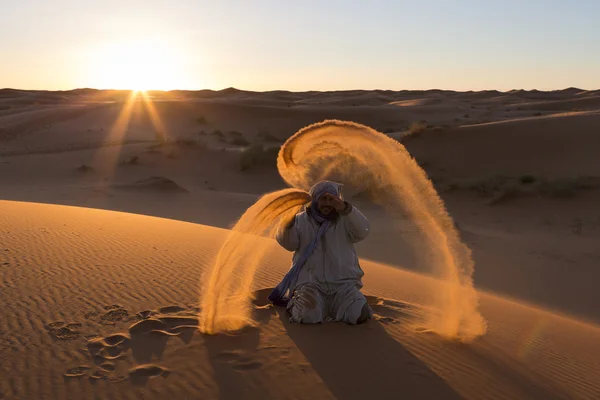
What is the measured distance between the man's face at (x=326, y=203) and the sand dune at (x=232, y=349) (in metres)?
1.07

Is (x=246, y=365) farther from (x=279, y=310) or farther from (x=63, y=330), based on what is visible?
(x=63, y=330)

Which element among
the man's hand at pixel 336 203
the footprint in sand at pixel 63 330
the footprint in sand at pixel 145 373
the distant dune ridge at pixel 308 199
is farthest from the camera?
the distant dune ridge at pixel 308 199

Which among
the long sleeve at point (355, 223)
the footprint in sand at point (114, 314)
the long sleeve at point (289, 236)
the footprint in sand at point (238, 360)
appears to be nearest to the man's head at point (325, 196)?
the long sleeve at point (355, 223)

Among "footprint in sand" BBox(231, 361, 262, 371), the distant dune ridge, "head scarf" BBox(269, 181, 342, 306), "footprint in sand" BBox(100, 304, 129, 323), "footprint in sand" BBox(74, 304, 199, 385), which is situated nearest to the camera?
"footprint in sand" BBox(74, 304, 199, 385)

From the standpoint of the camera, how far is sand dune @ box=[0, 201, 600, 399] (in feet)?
13.5

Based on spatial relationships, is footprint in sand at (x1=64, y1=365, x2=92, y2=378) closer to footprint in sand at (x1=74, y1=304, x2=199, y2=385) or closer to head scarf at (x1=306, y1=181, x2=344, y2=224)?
footprint in sand at (x1=74, y1=304, x2=199, y2=385)

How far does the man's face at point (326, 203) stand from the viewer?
5027 mm

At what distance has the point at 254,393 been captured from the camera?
A: 3.99m

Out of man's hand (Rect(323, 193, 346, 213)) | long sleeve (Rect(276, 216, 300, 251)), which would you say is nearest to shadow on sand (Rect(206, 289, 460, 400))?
long sleeve (Rect(276, 216, 300, 251))

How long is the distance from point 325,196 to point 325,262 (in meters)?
0.66

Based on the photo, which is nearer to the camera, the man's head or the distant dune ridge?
the man's head

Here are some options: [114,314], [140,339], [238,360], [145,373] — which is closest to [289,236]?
[238,360]

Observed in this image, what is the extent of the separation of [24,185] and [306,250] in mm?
20007

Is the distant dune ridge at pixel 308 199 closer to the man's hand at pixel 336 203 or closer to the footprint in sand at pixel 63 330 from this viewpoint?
the man's hand at pixel 336 203
